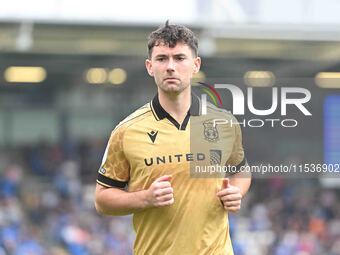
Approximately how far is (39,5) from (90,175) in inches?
142

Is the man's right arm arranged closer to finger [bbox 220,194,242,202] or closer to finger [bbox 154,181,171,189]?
finger [bbox 154,181,171,189]

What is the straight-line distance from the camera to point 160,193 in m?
4.17

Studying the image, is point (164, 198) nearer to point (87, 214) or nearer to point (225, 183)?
point (225, 183)

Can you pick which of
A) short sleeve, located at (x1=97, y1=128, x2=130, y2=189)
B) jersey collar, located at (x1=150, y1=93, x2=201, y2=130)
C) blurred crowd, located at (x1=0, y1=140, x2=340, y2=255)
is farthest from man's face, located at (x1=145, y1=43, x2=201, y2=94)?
blurred crowd, located at (x1=0, y1=140, x2=340, y2=255)

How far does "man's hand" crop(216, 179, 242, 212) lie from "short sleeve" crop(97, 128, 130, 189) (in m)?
0.45

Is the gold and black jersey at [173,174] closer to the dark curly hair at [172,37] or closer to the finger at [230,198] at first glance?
the finger at [230,198]

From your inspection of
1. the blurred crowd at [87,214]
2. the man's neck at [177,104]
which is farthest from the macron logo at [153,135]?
the blurred crowd at [87,214]

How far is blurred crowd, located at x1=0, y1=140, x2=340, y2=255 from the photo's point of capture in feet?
54.1

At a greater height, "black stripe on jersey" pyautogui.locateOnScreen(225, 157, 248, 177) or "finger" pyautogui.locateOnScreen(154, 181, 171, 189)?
"black stripe on jersey" pyautogui.locateOnScreen(225, 157, 248, 177)

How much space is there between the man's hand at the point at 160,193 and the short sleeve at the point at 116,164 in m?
0.25

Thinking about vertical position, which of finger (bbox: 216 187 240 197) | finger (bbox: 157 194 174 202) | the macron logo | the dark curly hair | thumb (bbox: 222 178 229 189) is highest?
the dark curly hair

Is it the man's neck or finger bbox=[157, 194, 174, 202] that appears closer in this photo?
finger bbox=[157, 194, 174, 202]

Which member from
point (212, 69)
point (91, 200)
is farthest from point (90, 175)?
point (212, 69)

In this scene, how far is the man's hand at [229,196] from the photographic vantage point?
14.0 feet
